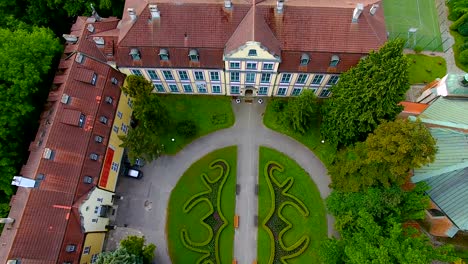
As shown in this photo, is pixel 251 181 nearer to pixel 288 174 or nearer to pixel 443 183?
pixel 288 174

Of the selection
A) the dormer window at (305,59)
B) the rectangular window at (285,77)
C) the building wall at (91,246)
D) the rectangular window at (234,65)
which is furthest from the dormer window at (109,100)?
the dormer window at (305,59)

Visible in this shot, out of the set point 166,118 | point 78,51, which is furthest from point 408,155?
point 78,51

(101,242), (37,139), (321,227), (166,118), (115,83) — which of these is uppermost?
(115,83)

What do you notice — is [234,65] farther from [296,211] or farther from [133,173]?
[296,211]

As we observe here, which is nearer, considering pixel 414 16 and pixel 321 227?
pixel 321 227

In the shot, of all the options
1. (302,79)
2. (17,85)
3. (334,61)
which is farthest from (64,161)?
(334,61)

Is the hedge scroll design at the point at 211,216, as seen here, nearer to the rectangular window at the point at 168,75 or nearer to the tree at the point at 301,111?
the tree at the point at 301,111

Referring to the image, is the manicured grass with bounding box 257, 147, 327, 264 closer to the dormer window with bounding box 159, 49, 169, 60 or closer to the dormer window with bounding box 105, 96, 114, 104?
the dormer window with bounding box 159, 49, 169, 60
